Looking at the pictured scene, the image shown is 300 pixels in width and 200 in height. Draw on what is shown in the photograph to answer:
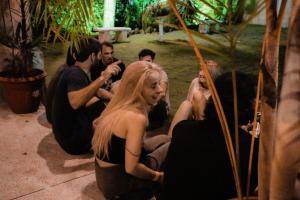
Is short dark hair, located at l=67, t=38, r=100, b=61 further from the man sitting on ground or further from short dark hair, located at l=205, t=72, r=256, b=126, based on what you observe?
short dark hair, located at l=205, t=72, r=256, b=126

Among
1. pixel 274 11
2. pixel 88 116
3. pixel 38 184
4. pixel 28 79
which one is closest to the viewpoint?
pixel 274 11

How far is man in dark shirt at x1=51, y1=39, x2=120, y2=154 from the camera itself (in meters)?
4.04

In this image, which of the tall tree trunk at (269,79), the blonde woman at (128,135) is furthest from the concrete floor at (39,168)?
the tall tree trunk at (269,79)

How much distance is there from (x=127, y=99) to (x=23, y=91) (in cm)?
264

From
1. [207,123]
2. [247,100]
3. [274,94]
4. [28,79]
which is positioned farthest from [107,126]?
[28,79]

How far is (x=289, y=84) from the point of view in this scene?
1.15 metres

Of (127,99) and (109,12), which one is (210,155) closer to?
(127,99)

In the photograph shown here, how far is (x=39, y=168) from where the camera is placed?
411cm

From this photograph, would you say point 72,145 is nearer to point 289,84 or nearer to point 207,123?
point 207,123

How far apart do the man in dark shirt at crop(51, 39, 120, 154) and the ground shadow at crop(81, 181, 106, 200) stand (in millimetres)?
513

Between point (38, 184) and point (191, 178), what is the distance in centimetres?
197

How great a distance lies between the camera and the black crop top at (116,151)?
3.04 meters

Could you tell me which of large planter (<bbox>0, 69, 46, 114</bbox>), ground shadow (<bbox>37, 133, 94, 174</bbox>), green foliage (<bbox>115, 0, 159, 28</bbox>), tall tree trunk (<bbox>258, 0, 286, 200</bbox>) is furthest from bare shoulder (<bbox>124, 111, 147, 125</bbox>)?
green foliage (<bbox>115, 0, 159, 28</bbox>)

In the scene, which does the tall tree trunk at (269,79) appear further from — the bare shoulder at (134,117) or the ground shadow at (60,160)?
the ground shadow at (60,160)
